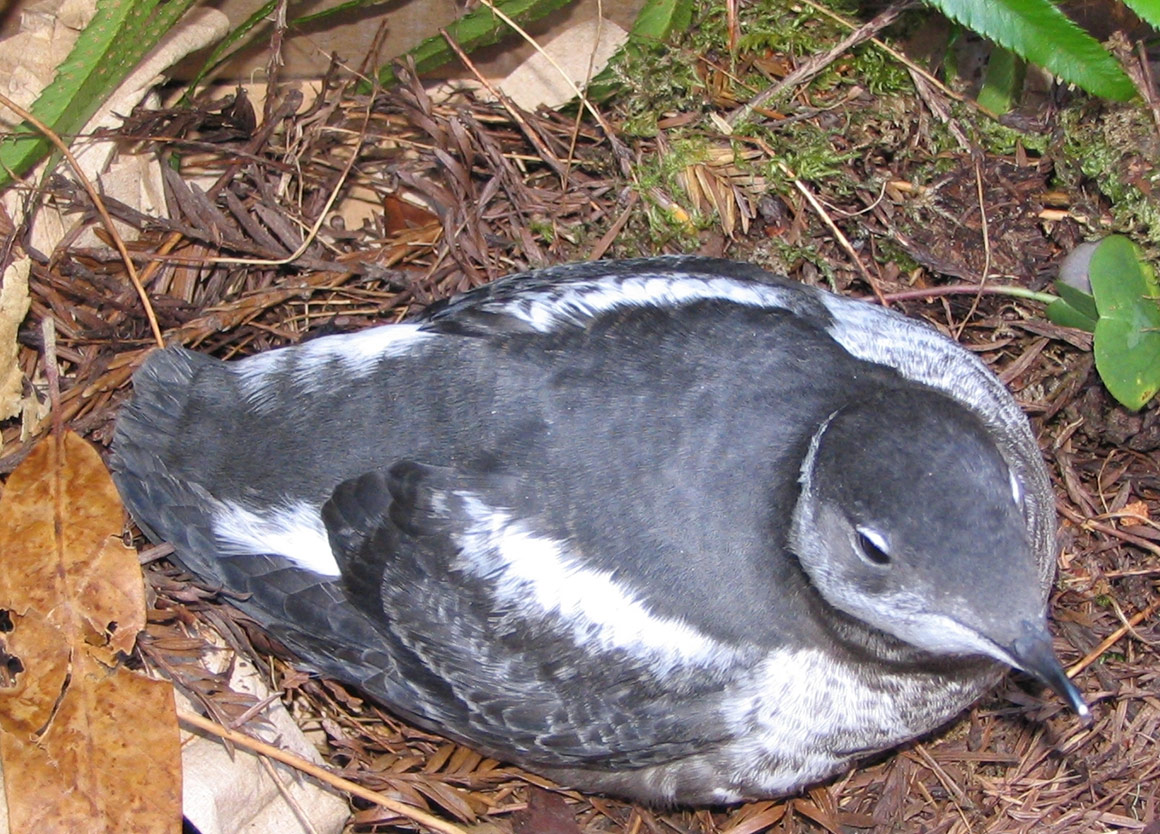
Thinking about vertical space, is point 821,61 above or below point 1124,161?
above

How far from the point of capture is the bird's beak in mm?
2502

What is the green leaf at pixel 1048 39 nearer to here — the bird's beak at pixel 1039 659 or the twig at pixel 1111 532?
the twig at pixel 1111 532

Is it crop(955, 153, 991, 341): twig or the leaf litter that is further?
crop(955, 153, 991, 341): twig

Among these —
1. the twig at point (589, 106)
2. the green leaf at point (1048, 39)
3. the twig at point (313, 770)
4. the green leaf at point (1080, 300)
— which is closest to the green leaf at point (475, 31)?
the twig at point (589, 106)

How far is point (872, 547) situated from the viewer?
255 centimetres

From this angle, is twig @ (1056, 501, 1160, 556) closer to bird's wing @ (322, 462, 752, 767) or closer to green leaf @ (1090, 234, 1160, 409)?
green leaf @ (1090, 234, 1160, 409)

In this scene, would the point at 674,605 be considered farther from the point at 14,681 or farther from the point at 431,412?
the point at 14,681

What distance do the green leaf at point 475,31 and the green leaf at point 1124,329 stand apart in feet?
6.51

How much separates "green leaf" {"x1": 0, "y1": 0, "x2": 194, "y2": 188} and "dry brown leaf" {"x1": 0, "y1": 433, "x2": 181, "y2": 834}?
0.98 meters

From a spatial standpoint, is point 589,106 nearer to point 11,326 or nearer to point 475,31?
point 475,31

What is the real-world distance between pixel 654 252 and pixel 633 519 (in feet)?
5.18

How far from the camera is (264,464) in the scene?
320 centimetres

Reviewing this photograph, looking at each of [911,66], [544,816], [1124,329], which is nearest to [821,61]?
[911,66]

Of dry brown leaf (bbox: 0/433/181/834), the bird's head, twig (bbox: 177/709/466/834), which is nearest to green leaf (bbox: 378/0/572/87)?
dry brown leaf (bbox: 0/433/181/834)
